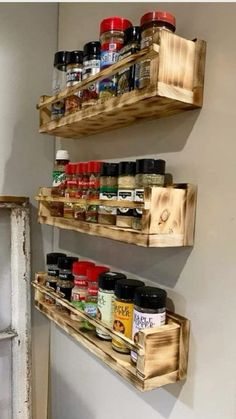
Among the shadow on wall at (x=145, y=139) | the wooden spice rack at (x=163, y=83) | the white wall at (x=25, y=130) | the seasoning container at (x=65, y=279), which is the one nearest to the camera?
the wooden spice rack at (x=163, y=83)

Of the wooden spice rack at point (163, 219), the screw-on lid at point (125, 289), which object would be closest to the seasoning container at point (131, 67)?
the wooden spice rack at point (163, 219)

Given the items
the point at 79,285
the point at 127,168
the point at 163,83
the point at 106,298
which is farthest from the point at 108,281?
the point at 163,83

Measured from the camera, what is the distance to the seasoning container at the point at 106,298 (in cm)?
79

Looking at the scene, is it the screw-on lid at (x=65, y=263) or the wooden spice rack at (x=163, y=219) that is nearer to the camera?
the wooden spice rack at (x=163, y=219)

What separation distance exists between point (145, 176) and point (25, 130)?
2.12 feet

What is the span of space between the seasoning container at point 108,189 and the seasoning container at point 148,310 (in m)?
0.17

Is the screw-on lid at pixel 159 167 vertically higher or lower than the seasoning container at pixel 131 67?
lower

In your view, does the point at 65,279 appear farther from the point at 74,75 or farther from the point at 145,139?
the point at 74,75

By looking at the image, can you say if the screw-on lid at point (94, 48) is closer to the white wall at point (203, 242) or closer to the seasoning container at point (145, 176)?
the white wall at point (203, 242)

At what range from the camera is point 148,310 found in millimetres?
668

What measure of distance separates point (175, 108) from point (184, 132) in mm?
53

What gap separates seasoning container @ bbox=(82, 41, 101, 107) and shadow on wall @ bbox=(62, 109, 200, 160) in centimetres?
12

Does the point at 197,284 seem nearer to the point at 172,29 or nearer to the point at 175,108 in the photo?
the point at 175,108

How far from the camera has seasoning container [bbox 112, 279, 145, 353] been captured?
72 cm
